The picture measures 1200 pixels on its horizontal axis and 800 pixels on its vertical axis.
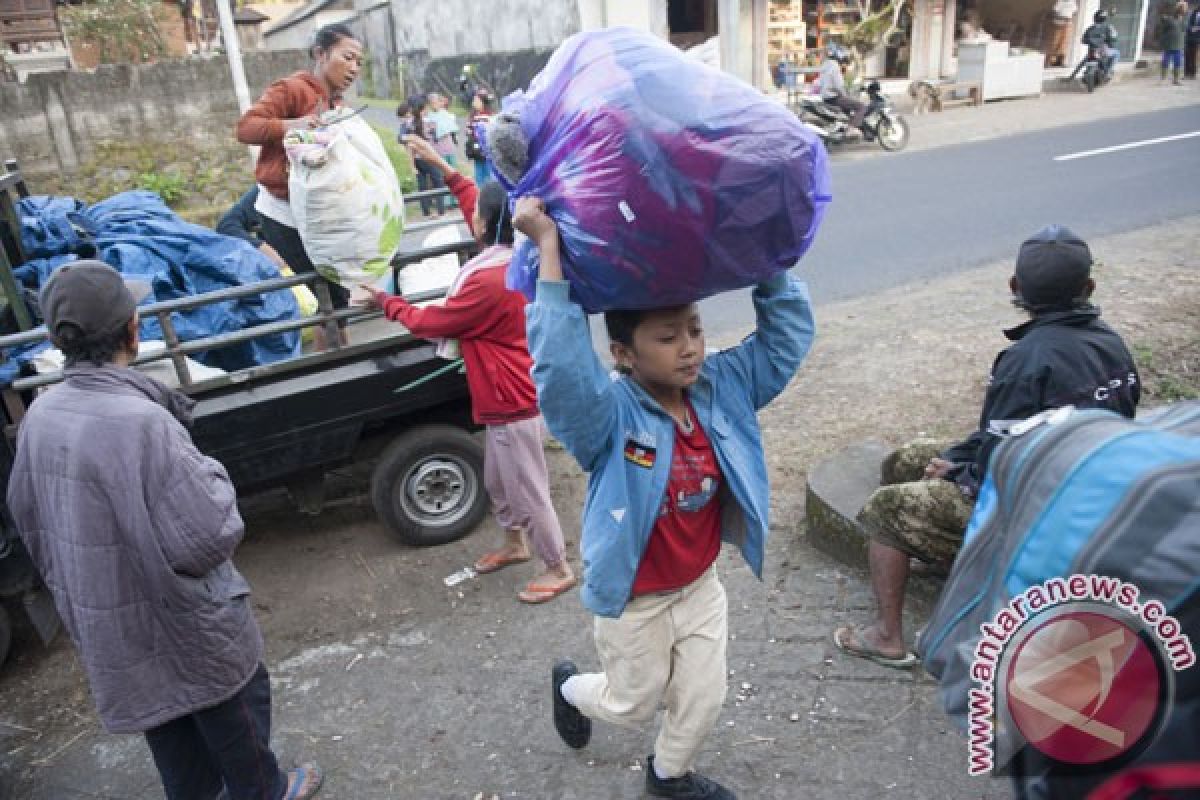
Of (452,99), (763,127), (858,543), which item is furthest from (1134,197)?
(452,99)

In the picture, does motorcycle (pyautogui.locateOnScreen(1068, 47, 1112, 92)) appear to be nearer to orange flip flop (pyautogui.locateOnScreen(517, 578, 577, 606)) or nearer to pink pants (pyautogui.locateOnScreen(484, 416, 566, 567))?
pink pants (pyautogui.locateOnScreen(484, 416, 566, 567))

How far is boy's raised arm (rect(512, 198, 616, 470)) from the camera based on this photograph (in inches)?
80.8

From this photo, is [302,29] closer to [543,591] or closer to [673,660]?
[543,591]

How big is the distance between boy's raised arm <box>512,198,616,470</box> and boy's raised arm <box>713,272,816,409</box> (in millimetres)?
537

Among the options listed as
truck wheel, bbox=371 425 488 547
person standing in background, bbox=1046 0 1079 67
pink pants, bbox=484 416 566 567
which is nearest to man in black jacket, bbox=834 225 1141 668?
pink pants, bbox=484 416 566 567

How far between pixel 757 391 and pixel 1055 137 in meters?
14.4

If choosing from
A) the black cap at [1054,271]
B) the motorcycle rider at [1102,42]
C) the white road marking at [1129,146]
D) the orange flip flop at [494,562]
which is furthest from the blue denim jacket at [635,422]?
the motorcycle rider at [1102,42]

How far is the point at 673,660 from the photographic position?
99.3 inches

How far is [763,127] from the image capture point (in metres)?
1.97

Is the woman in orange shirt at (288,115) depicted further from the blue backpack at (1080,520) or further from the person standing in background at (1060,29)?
the person standing in background at (1060,29)

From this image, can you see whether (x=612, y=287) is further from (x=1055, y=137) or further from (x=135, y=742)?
(x=1055, y=137)

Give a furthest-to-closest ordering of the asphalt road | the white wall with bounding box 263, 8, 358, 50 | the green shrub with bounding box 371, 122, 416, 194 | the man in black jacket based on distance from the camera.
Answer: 1. the white wall with bounding box 263, 8, 358, 50
2. the green shrub with bounding box 371, 122, 416, 194
3. the asphalt road
4. the man in black jacket

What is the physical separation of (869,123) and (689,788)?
46.7 feet

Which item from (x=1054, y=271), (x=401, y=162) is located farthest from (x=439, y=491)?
(x=401, y=162)
